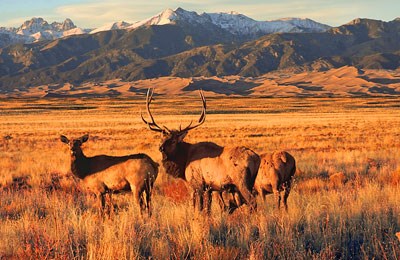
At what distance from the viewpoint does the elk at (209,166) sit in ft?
26.3

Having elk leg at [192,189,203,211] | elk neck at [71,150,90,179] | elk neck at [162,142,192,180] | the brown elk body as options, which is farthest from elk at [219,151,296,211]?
elk neck at [71,150,90,179]

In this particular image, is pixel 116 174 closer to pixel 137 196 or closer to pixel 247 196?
pixel 137 196

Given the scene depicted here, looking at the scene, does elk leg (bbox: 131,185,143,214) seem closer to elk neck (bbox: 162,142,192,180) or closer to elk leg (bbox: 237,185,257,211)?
elk neck (bbox: 162,142,192,180)

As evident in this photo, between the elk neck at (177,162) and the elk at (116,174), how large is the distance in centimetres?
50

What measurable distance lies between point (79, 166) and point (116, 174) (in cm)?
92

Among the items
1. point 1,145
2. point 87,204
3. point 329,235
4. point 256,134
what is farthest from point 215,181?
point 256,134

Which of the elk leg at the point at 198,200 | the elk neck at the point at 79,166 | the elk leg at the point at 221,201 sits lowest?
the elk leg at the point at 221,201

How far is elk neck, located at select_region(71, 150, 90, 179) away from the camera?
965cm

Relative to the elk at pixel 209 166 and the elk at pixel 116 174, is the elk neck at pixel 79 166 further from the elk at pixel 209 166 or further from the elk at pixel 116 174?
the elk at pixel 209 166

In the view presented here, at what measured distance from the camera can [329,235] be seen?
6516 millimetres

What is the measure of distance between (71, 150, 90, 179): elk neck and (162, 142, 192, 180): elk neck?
1.88m

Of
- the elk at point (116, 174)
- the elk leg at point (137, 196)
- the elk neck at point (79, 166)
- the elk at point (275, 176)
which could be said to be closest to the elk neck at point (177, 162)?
the elk at point (116, 174)

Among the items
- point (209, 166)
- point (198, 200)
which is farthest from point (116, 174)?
point (209, 166)

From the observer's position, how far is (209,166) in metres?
8.27
